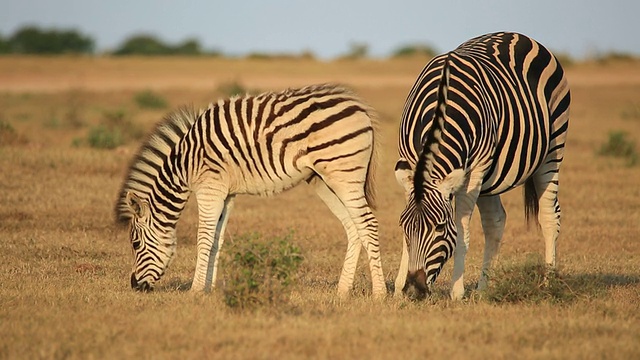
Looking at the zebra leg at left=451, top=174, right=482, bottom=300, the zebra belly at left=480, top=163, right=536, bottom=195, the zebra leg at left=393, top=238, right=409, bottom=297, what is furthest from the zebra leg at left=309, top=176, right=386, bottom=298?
the zebra belly at left=480, top=163, right=536, bottom=195

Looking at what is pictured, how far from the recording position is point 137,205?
9.16 metres

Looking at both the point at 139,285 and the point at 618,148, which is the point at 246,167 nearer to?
the point at 139,285

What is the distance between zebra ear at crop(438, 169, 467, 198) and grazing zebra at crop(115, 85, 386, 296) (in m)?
1.05

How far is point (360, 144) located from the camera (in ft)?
28.2

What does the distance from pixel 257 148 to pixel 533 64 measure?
3.20 metres

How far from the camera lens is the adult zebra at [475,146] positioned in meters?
7.80

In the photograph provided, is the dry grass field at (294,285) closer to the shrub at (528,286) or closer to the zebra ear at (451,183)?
the shrub at (528,286)

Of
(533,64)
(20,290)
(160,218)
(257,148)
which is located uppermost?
(533,64)

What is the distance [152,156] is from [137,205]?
545 mm

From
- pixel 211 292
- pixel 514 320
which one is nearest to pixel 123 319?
pixel 211 292

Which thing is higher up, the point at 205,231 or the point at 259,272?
the point at 205,231

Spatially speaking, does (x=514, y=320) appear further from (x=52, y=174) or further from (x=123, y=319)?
(x=52, y=174)

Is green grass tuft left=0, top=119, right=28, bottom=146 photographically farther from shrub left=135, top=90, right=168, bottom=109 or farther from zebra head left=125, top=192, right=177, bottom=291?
shrub left=135, top=90, right=168, bottom=109

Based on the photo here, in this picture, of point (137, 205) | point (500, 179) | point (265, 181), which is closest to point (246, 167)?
point (265, 181)
